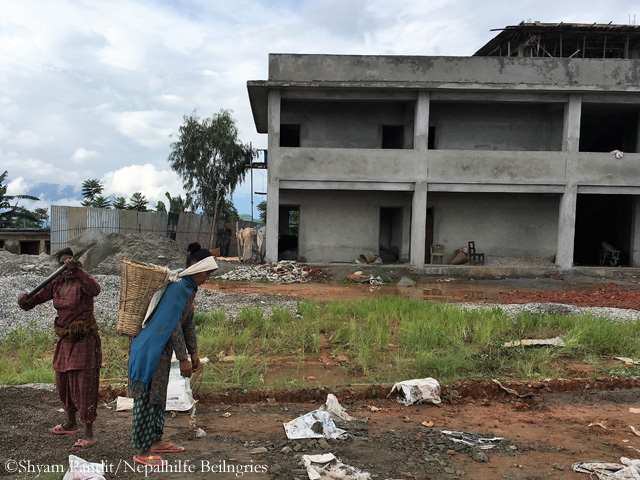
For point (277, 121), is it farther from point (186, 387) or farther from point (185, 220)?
point (186, 387)

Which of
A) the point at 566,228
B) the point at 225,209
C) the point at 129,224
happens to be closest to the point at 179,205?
the point at 225,209

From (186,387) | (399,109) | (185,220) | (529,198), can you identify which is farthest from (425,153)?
(186,387)

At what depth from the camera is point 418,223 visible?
49.9 feet

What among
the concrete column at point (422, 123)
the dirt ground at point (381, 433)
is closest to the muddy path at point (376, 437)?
the dirt ground at point (381, 433)

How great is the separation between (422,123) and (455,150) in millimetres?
1378

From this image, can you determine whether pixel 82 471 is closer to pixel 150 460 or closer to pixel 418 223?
pixel 150 460

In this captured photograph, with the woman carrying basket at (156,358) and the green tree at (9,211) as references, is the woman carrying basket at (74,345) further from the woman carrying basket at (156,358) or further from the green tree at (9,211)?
the green tree at (9,211)

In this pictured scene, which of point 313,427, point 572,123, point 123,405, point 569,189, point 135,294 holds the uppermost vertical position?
point 572,123

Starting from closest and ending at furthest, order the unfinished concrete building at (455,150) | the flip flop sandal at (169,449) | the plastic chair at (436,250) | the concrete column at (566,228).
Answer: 1. the flip flop sandal at (169,449)
2. the unfinished concrete building at (455,150)
3. the concrete column at (566,228)
4. the plastic chair at (436,250)

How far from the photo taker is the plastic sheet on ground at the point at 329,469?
3.11 meters

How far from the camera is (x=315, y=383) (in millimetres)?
5199

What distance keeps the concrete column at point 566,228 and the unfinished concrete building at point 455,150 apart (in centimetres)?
4

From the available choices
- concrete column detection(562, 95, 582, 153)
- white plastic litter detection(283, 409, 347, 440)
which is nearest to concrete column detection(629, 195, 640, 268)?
concrete column detection(562, 95, 582, 153)

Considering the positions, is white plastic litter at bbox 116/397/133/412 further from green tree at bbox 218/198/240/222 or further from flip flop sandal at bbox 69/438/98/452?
green tree at bbox 218/198/240/222
